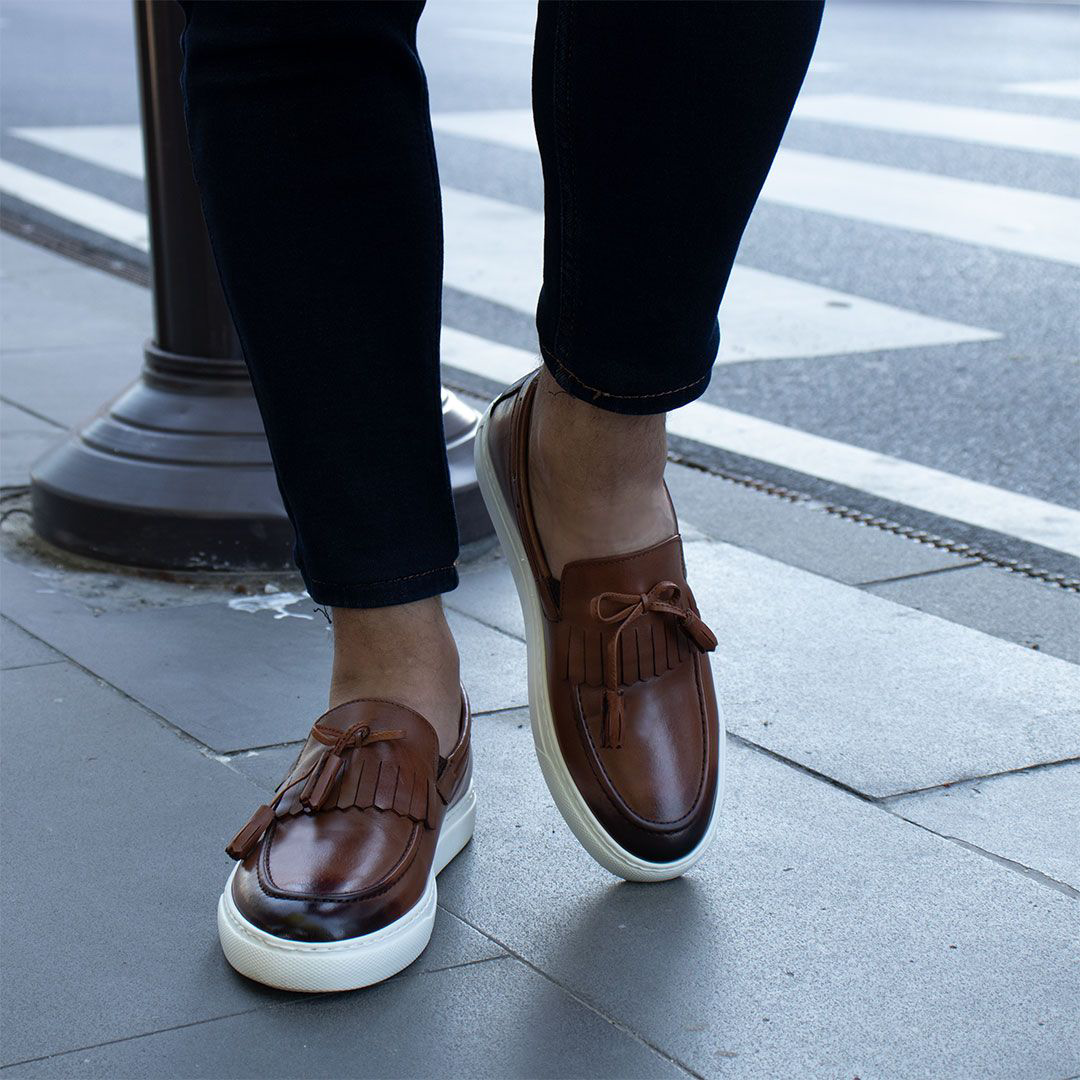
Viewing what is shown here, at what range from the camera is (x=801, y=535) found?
2.26m

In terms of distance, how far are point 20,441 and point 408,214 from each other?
151cm

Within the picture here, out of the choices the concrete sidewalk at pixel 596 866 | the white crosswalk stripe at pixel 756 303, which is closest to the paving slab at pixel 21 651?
the concrete sidewalk at pixel 596 866

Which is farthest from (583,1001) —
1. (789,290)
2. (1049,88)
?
(1049,88)

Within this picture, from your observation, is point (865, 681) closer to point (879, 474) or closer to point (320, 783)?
point (320, 783)

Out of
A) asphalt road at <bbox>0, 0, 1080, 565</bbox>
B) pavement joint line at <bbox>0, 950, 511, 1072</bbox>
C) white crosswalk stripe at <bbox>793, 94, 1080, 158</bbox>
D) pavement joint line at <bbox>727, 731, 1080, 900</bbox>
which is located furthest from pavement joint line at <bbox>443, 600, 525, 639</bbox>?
white crosswalk stripe at <bbox>793, 94, 1080, 158</bbox>

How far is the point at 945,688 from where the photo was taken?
1691 mm

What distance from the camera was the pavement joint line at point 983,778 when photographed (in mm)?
1455

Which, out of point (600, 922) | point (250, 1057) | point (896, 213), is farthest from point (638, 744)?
point (896, 213)

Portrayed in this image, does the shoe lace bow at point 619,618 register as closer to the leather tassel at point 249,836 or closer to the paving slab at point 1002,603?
the leather tassel at point 249,836

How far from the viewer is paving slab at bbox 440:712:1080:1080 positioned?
1.09 meters

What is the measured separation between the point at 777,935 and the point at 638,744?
18 centimetres

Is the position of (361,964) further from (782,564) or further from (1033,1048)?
(782,564)

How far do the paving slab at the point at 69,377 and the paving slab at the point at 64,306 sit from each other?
0.06 m

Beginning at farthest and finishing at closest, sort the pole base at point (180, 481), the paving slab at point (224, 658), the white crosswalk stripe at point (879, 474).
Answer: the white crosswalk stripe at point (879, 474), the pole base at point (180, 481), the paving slab at point (224, 658)
